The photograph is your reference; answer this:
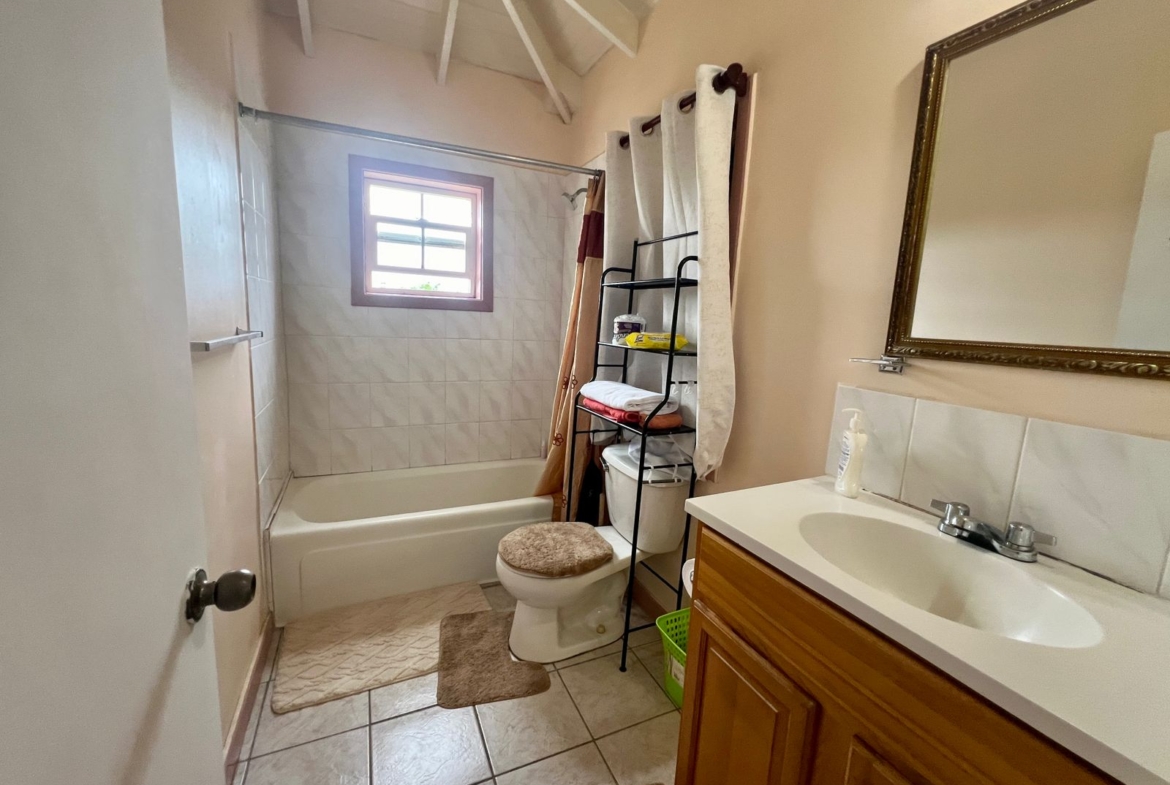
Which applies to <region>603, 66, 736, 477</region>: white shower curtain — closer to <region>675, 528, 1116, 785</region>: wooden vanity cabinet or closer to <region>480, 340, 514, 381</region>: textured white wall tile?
<region>675, 528, 1116, 785</region>: wooden vanity cabinet

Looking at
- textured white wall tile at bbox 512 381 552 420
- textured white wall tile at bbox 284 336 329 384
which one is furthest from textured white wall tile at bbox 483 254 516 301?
textured white wall tile at bbox 284 336 329 384

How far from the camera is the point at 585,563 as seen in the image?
64.3 inches

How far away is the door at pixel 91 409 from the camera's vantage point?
0.29m

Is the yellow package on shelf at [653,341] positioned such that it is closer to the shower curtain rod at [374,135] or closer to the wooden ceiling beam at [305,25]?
the shower curtain rod at [374,135]

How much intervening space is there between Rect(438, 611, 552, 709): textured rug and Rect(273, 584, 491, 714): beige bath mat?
0.19 ft

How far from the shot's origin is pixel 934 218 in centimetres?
103

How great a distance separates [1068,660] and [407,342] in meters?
2.59

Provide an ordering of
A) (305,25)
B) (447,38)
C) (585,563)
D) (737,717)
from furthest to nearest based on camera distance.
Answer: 1. (447,38)
2. (305,25)
3. (585,563)
4. (737,717)

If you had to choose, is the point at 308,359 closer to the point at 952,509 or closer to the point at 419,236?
the point at 419,236

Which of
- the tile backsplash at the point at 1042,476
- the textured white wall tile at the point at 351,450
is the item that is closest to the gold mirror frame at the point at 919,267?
the tile backsplash at the point at 1042,476

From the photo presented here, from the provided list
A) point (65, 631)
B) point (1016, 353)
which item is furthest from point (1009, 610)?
point (65, 631)

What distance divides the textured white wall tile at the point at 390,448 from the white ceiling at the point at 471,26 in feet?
6.43

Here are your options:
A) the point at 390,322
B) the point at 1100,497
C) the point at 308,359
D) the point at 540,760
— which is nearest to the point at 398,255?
the point at 390,322

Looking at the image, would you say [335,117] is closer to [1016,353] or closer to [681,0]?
[681,0]
